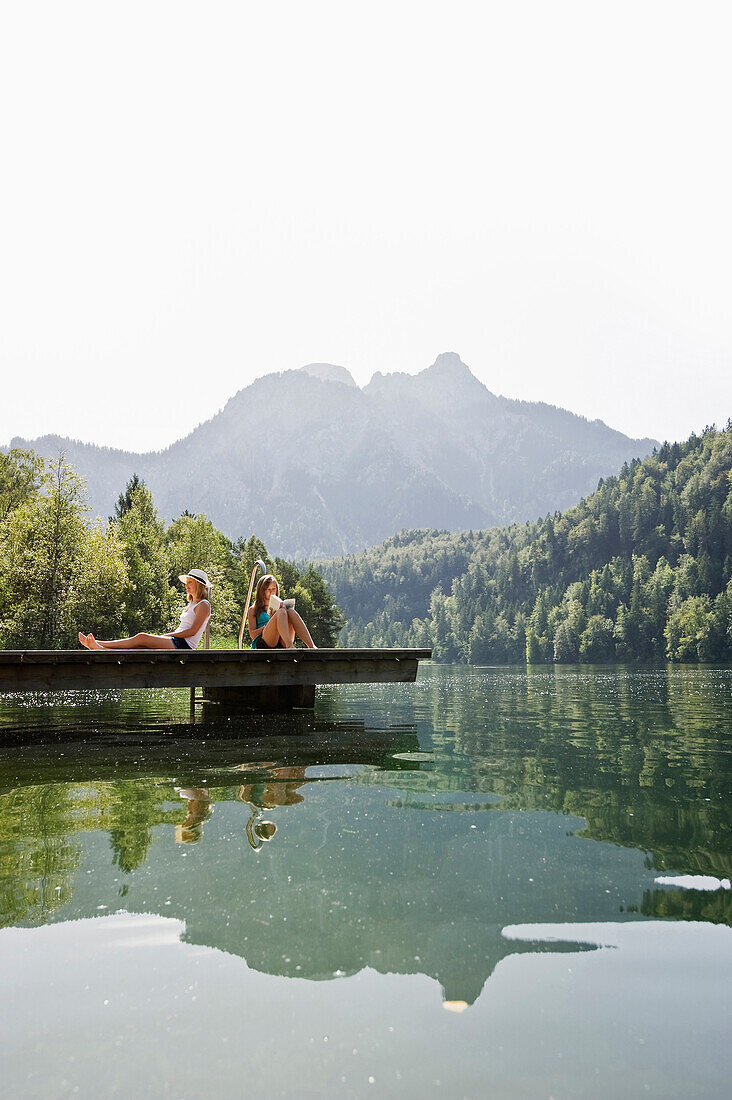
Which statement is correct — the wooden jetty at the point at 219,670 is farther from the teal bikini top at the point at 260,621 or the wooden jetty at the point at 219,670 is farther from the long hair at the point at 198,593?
the long hair at the point at 198,593

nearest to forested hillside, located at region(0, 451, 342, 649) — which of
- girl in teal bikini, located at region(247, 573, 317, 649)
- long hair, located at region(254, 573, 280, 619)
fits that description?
long hair, located at region(254, 573, 280, 619)

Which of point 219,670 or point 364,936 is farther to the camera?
point 219,670

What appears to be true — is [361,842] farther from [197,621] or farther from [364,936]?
[197,621]

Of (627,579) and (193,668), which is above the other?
(627,579)

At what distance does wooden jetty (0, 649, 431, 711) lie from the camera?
14.6 meters

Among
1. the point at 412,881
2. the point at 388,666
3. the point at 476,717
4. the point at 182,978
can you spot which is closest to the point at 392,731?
the point at 388,666

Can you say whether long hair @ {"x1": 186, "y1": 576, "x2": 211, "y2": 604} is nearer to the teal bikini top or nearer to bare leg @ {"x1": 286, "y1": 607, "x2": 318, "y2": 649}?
the teal bikini top

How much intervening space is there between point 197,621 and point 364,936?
40.5ft

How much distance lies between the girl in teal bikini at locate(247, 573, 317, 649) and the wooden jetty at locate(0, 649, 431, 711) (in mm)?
659

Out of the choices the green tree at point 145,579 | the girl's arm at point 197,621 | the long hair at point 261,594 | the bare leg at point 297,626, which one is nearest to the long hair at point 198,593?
the girl's arm at point 197,621

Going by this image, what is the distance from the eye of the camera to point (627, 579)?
14200 centimetres

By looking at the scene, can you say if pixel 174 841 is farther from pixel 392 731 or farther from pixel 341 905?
pixel 392 731

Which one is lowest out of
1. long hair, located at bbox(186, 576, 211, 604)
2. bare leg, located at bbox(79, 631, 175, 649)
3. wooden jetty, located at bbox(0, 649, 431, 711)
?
wooden jetty, located at bbox(0, 649, 431, 711)

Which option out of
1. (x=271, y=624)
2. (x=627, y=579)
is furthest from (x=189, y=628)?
(x=627, y=579)
